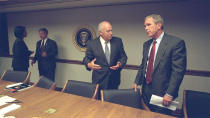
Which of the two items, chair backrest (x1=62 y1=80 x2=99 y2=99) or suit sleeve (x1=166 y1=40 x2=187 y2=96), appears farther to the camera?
chair backrest (x1=62 y1=80 x2=99 y2=99)

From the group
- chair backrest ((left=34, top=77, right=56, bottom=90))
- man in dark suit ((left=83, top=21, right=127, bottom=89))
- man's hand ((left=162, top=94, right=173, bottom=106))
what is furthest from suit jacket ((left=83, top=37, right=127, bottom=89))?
man's hand ((left=162, top=94, right=173, bottom=106))

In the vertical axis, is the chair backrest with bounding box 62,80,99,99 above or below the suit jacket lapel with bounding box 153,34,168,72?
below

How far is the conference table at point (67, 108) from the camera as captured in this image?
148cm

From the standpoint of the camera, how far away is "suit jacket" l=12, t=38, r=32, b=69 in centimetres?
366

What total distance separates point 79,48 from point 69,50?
1.13 ft

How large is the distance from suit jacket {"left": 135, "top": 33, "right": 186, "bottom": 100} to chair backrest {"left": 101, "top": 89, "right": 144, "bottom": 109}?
11.2 inches

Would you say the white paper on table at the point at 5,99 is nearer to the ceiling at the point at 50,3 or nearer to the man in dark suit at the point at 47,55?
the man in dark suit at the point at 47,55

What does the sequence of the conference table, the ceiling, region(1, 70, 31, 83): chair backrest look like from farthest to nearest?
the ceiling
region(1, 70, 31, 83): chair backrest
the conference table

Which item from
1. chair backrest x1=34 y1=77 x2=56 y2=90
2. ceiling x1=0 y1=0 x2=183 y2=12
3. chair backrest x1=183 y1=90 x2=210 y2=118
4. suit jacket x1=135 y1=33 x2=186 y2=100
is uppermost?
ceiling x1=0 y1=0 x2=183 y2=12

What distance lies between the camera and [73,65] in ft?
14.4

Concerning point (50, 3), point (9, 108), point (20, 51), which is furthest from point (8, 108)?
point (50, 3)

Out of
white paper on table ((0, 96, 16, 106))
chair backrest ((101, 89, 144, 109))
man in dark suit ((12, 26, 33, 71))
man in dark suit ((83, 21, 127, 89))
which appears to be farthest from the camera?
man in dark suit ((12, 26, 33, 71))

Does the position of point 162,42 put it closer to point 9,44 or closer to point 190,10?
point 190,10

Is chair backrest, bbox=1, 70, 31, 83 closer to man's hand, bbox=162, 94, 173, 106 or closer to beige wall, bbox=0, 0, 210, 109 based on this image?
beige wall, bbox=0, 0, 210, 109
